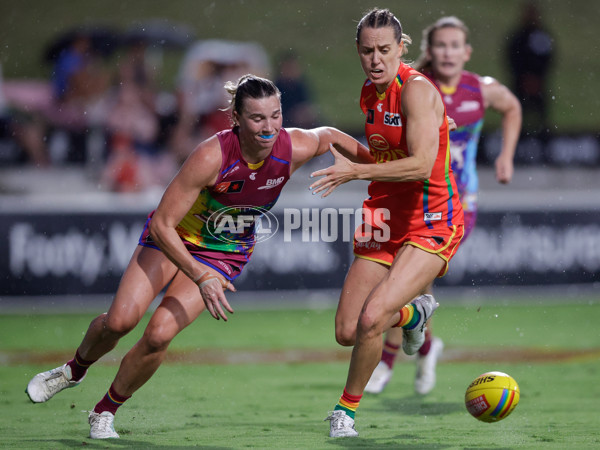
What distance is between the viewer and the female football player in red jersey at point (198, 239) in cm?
562

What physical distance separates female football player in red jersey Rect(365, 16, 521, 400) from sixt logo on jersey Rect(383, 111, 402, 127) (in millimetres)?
2115

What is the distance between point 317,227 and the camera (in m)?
12.2

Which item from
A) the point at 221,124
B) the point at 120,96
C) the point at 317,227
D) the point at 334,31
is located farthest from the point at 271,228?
the point at 334,31

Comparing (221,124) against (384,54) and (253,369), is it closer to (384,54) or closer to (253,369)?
(253,369)

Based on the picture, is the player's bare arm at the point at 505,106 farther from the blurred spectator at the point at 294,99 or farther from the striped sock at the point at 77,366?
the blurred spectator at the point at 294,99

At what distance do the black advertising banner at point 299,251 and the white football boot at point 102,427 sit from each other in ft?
19.2

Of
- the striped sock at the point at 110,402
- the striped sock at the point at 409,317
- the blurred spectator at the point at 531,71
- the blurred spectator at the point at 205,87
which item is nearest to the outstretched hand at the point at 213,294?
the striped sock at the point at 110,402

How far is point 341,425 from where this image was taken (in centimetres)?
575

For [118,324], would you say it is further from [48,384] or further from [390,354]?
[390,354]

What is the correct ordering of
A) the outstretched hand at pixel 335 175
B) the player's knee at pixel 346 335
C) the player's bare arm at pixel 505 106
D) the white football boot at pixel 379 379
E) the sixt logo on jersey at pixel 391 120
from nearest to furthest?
the outstretched hand at pixel 335 175 → the sixt logo on jersey at pixel 391 120 → the player's knee at pixel 346 335 → the white football boot at pixel 379 379 → the player's bare arm at pixel 505 106

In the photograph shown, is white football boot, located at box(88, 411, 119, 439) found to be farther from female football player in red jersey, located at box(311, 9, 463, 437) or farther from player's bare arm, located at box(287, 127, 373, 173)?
player's bare arm, located at box(287, 127, 373, 173)

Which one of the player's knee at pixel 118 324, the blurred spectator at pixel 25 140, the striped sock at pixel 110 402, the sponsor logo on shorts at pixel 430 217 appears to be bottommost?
the striped sock at pixel 110 402

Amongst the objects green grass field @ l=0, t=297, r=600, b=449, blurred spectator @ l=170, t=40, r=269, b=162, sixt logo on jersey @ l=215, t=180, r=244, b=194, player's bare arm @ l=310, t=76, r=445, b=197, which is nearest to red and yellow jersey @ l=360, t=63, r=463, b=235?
player's bare arm @ l=310, t=76, r=445, b=197

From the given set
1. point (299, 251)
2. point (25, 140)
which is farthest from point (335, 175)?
point (25, 140)
